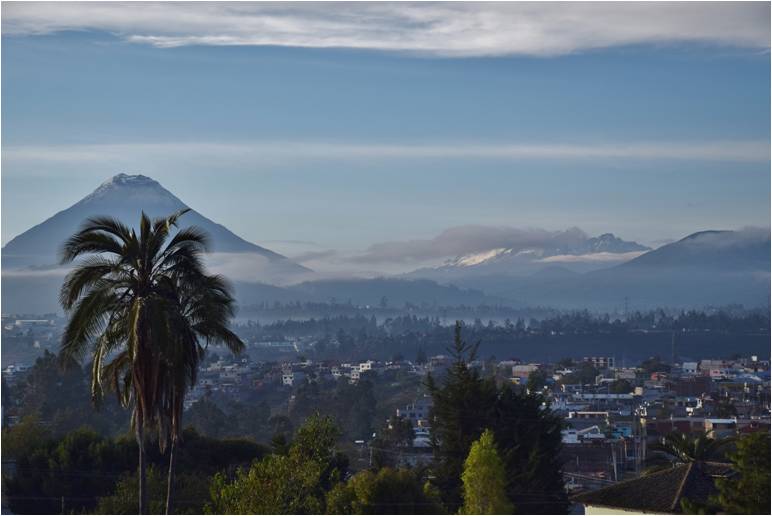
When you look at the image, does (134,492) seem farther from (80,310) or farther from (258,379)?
(258,379)

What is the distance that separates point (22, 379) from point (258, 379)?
146 feet

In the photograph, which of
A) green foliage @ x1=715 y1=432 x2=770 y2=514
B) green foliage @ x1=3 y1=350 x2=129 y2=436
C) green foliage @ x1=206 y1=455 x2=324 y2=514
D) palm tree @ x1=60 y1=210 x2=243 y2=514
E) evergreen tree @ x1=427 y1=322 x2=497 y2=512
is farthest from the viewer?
green foliage @ x1=3 y1=350 x2=129 y2=436

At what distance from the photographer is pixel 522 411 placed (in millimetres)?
36094

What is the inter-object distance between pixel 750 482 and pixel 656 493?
15.1ft

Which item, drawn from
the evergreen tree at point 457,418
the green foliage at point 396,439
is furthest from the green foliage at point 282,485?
the green foliage at point 396,439

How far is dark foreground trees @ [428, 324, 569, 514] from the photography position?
32.1m

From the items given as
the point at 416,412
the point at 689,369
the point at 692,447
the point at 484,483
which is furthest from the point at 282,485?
the point at 689,369

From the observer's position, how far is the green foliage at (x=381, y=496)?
70.0 feet

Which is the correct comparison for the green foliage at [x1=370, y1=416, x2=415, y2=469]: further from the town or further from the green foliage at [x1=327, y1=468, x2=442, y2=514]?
the green foliage at [x1=327, y1=468, x2=442, y2=514]

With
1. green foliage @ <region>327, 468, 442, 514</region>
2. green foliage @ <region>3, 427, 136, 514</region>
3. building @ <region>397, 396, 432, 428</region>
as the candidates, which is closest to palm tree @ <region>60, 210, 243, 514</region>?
green foliage @ <region>327, 468, 442, 514</region>

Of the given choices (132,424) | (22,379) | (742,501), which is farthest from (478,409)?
(22,379)

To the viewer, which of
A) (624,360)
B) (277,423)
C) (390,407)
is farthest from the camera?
(624,360)

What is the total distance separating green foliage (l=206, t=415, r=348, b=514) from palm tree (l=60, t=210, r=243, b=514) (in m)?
2.06

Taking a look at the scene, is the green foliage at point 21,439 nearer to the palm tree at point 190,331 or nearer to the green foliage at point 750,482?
the palm tree at point 190,331
